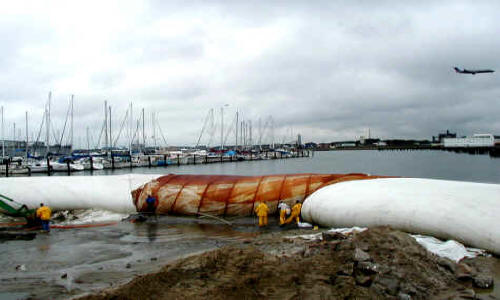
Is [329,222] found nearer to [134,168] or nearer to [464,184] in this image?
[464,184]

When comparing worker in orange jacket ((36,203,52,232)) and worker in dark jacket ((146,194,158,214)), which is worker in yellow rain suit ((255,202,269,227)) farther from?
worker in orange jacket ((36,203,52,232))

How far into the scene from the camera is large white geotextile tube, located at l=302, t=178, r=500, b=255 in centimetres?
877

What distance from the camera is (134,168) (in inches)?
2402

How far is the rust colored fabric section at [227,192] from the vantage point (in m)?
14.2

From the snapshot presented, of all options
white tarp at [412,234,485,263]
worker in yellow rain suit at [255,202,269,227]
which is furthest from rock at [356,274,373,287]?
worker in yellow rain suit at [255,202,269,227]

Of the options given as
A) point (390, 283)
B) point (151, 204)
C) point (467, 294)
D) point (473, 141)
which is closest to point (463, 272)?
point (467, 294)

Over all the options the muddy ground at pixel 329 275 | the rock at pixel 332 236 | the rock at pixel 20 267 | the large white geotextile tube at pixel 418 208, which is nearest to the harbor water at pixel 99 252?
the rock at pixel 20 267

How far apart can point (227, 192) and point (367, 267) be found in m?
8.68

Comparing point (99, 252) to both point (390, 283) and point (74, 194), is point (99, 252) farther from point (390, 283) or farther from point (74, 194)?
point (390, 283)

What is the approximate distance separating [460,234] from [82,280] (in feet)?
27.7

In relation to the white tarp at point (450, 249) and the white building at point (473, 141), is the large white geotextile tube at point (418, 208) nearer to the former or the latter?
the white tarp at point (450, 249)

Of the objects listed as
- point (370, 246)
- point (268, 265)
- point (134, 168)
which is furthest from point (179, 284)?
point (134, 168)

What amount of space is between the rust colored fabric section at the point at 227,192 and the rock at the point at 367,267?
22.8ft

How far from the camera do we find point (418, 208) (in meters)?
9.77
